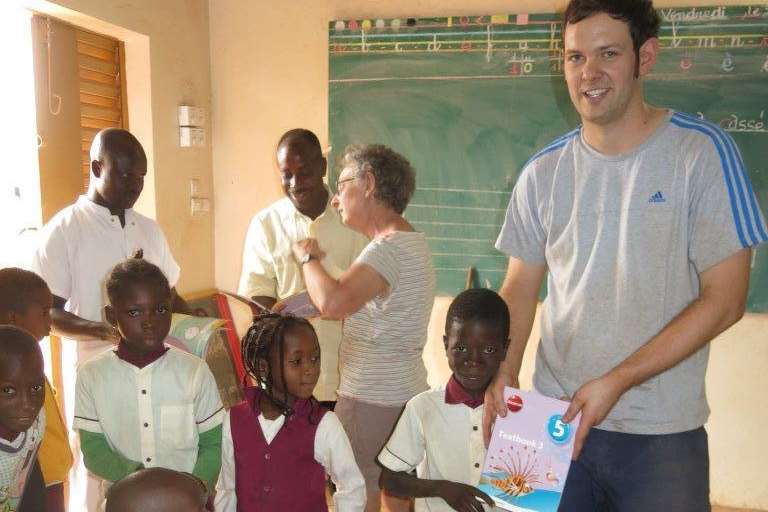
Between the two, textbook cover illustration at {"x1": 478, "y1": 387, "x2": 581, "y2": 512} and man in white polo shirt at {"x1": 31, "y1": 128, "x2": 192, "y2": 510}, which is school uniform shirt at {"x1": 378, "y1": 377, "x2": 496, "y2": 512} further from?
man in white polo shirt at {"x1": 31, "y1": 128, "x2": 192, "y2": 510}

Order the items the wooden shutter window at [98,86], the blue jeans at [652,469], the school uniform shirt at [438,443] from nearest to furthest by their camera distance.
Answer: the blue jeans at [652,469] → the school uniform shirt at [438,443] → the wooden shutter window at [98,86]

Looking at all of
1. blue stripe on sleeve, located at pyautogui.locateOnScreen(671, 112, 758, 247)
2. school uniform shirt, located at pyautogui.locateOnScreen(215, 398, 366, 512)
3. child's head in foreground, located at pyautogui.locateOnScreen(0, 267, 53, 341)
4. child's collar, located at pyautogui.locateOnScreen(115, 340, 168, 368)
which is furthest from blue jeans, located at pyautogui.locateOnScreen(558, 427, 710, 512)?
child's head in foreground, located at pyautogui.locateOnScreen(0, 267, 53, 341)

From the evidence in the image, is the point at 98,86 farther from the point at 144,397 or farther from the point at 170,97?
the point at 144,397

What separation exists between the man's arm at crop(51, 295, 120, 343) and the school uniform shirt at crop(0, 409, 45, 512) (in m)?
0.37

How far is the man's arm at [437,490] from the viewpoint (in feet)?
4.59

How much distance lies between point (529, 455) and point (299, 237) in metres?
1.43

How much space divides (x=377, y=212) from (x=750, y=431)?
2.48 metres

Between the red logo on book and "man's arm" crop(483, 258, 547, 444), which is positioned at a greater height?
"man's arm" crop(483, 258, 547, 444)

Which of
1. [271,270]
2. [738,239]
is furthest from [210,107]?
[738,239]

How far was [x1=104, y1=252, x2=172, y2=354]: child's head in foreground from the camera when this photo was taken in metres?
1.62

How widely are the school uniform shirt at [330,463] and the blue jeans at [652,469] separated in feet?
1.86

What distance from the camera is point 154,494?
1308 millimetres

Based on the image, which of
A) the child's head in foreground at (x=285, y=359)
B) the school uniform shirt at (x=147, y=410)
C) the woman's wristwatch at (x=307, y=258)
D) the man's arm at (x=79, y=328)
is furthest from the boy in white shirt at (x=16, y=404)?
the woman's wristwatch at (x=307, y=258)

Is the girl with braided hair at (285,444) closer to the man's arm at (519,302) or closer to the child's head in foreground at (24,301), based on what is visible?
the man's arm at (519,302)
